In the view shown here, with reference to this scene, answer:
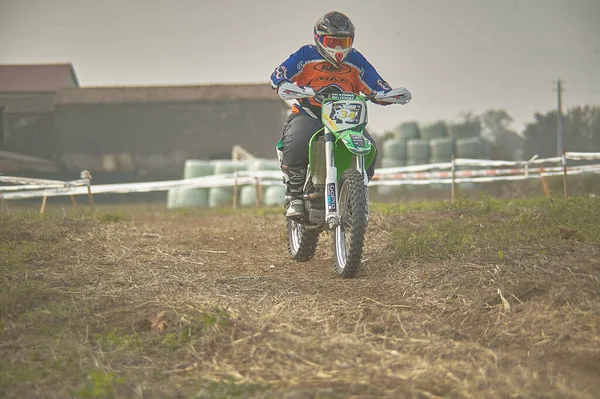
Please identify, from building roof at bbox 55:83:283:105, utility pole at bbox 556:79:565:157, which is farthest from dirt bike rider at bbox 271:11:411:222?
building roof at bbox 55:83:283:105

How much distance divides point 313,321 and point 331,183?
2.31m

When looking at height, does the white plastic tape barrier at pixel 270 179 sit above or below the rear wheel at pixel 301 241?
above

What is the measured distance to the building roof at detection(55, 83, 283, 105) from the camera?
109 ft

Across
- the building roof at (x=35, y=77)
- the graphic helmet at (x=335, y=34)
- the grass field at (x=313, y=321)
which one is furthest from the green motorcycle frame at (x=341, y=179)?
the building roof at (x=35, y=77)

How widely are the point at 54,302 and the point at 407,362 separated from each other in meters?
2.71

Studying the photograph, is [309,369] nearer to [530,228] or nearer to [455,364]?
[455,364]

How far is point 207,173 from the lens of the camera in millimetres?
21062

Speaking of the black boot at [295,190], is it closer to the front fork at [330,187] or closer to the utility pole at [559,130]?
the front fork at [330,187]

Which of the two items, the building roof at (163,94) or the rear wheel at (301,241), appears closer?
the rear wheel at (301,241)

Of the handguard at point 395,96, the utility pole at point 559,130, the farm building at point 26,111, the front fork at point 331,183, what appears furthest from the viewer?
the farm building at point 26,111

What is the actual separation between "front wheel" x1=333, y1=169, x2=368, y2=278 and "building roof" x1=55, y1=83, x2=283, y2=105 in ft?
87.5

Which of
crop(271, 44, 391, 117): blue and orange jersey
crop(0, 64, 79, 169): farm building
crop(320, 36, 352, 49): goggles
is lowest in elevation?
crop(271, 44, 391, 117): blue and orange jersey

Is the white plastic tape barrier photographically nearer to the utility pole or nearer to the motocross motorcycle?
the utility pole

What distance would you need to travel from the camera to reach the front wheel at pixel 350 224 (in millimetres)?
6195
